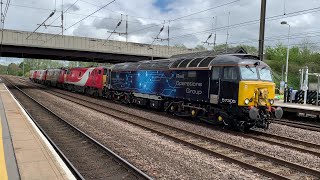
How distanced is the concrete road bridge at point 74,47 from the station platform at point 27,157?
114ft

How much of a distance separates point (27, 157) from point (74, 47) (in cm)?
4138

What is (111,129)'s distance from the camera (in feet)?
48.4

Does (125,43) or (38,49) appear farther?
(125,43)

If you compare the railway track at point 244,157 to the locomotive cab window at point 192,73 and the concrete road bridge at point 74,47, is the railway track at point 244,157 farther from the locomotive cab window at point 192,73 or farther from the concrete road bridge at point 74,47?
the concrete road bridge at point 74,47

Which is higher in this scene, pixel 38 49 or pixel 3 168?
pixel 38 49

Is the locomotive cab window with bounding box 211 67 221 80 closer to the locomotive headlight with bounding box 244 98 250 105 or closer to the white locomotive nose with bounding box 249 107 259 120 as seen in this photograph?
the locomotive headlight with bounding box 244 98 250 105

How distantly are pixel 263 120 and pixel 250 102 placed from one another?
108cm

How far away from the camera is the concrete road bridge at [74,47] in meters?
44.1

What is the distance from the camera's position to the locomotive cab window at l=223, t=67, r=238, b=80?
1441 centimetres

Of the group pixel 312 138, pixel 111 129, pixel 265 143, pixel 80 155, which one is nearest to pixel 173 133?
pixel 111 129

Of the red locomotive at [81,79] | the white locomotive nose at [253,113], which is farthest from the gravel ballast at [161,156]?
the red locomotive at [81,79]

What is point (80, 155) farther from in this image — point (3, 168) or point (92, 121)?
point (92, 121)

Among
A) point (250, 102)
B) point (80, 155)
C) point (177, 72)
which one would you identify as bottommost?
point (80, 155)

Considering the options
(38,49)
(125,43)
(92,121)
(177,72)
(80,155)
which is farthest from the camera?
(125,43)
